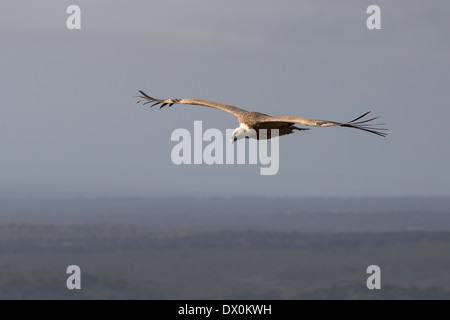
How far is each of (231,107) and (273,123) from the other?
362cm
